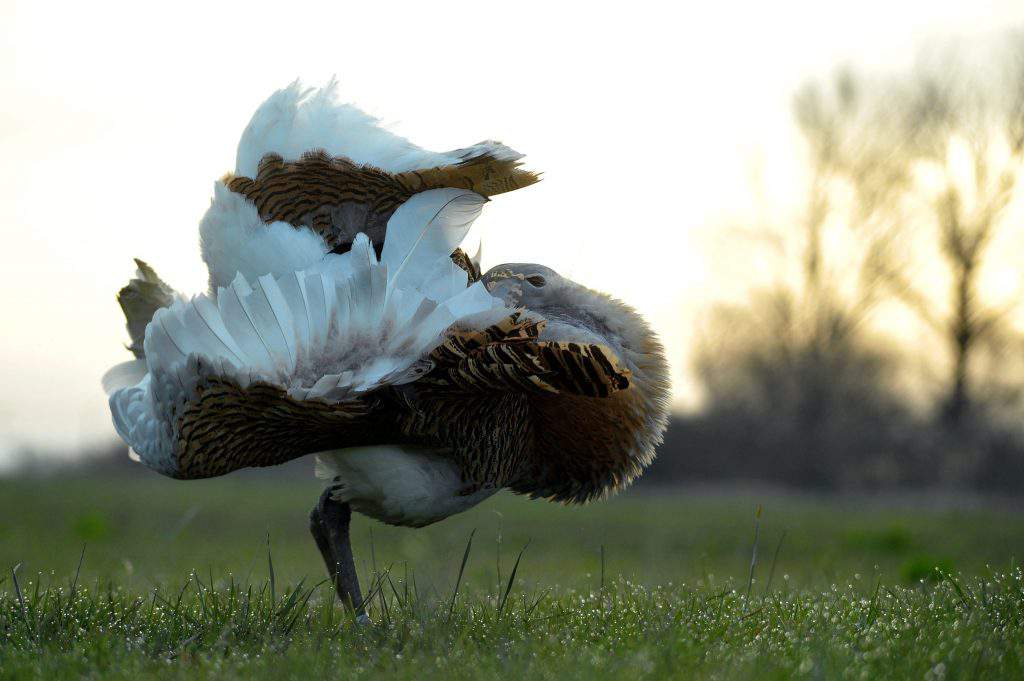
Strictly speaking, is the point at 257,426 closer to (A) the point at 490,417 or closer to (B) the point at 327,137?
(A) the point at 490,417

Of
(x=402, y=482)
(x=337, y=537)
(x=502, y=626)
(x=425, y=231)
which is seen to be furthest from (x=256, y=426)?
(x=502, y=626)

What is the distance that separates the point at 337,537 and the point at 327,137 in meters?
1.40

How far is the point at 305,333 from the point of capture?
3193mm

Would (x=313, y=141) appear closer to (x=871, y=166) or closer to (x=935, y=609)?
(x=935, y=609)

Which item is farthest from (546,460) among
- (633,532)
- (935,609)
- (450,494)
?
(633,532)

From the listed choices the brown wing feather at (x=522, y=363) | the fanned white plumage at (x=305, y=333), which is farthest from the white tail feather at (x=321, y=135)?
the brown wing feather at (x=522, y=363)

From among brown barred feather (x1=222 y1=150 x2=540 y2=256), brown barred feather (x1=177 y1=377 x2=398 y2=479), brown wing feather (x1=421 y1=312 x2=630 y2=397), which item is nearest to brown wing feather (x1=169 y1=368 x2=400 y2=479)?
brown barred feather (x1=177 y1=377 x2=398 y2=479)

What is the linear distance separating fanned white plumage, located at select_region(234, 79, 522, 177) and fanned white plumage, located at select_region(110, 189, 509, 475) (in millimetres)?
412

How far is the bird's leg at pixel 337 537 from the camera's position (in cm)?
379

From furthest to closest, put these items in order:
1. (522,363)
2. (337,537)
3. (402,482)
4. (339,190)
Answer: (337,537), (339,190), (402,482), (522,363)

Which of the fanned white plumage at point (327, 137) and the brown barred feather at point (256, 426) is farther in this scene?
the fanned white plumage at point (327, 137)

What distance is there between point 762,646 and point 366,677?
3.69 feet

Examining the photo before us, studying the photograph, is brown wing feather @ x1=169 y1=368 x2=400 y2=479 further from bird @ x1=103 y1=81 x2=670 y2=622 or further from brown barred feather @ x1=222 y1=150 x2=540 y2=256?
brown barred feather @ x1=222 y1=150 x2=540 y2=256

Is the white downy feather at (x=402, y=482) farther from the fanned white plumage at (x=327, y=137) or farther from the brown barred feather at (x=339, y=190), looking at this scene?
the fanned white plumage at (x=327, y=137)
